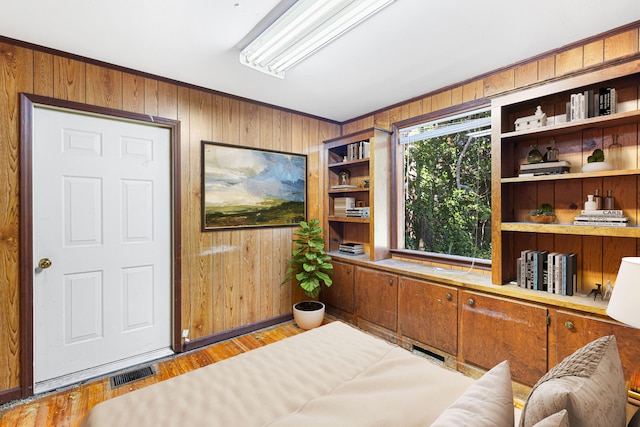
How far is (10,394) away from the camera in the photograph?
84.1 inches

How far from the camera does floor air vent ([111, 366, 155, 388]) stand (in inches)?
93.9

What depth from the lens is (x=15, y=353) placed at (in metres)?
2.18

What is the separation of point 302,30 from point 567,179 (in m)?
2.20

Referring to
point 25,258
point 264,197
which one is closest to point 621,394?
point 264,197

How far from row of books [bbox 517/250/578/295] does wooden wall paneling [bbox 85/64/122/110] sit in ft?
11.5

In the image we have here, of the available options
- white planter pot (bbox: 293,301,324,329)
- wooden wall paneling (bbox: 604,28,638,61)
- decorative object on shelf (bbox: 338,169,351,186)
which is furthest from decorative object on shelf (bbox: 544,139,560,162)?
white planter pot (bbox: 293,301,324,329)

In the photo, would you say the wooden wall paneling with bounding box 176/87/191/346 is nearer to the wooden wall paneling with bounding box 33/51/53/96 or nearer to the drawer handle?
the wooden wall paneling with bounding box 33/51/53/96

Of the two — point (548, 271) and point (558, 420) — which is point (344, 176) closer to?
point (548, 271)

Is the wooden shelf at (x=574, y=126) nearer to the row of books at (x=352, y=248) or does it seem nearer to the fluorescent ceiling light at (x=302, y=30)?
the fluorescent ceiling light at (x=302, y=30)

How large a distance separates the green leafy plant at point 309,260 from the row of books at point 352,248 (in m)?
0.30

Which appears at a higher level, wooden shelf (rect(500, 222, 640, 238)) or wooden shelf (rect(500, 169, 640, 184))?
wooden shelf (rect(500, 169, 640, 184))

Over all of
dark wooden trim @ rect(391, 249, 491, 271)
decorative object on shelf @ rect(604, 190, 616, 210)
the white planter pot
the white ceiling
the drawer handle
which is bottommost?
the white planter pot

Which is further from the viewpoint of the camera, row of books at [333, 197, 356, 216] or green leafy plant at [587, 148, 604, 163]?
row of books at [333, 197, 356, 216]

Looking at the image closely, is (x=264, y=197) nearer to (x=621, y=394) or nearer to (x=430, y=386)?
(x=430, y=386)
